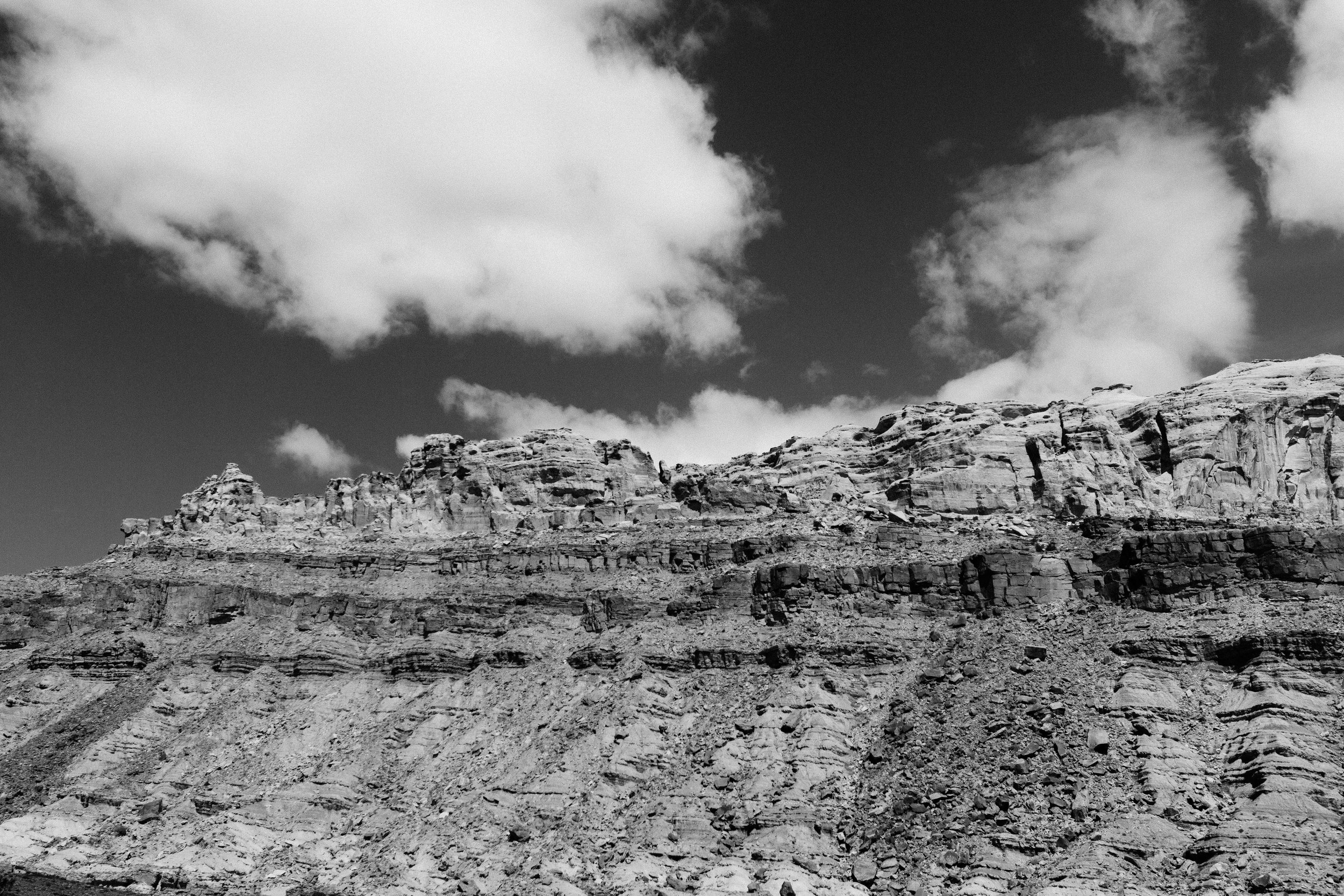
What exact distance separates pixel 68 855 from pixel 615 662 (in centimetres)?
3032

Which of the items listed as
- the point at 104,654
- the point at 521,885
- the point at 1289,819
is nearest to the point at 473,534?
the point at 104,654

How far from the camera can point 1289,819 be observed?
135ft

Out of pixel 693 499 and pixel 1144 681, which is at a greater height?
pixel 693 499

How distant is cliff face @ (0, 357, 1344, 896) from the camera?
45.1m

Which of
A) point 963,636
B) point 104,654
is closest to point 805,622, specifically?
point 963,636

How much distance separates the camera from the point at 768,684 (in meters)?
57.6

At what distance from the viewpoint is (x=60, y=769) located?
61.2 metres

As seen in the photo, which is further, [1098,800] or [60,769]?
[60,769]

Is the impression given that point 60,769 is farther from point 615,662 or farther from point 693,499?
point 693,499

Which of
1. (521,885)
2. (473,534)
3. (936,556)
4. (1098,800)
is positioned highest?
(473,534)

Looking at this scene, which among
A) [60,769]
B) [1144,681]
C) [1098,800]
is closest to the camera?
[1098,800]

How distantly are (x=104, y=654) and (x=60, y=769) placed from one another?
13.6 m

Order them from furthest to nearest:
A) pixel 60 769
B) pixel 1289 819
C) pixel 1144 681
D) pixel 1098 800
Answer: pixel 60 769 < pixel 1144 681 < pixel 1098 800 < pixel 1289 819

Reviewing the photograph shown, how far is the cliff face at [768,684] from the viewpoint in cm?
4509
